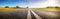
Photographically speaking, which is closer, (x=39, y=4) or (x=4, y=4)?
(x=4, y=4)

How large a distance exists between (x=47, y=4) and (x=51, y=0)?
0.30 meters

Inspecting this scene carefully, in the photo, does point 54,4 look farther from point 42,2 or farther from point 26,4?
point 26,4

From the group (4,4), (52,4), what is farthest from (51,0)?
(4,4)

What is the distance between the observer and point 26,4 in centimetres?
853

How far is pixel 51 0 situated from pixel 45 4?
0.36 meters

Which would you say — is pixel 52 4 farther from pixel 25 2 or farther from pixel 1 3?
pixel 1 3

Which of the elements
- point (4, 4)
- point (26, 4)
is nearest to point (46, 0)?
point (26, 4)

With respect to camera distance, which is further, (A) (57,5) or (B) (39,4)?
(B) (39,4)

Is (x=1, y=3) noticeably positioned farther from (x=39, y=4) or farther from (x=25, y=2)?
(x=39, y=4)

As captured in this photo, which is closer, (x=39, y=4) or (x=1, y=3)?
(x=1, y=3)

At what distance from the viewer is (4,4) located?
839cm

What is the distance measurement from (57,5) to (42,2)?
2.50ft

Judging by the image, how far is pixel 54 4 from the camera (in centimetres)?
854

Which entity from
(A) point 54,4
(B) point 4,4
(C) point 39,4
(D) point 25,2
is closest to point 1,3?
(B) point 4,4
